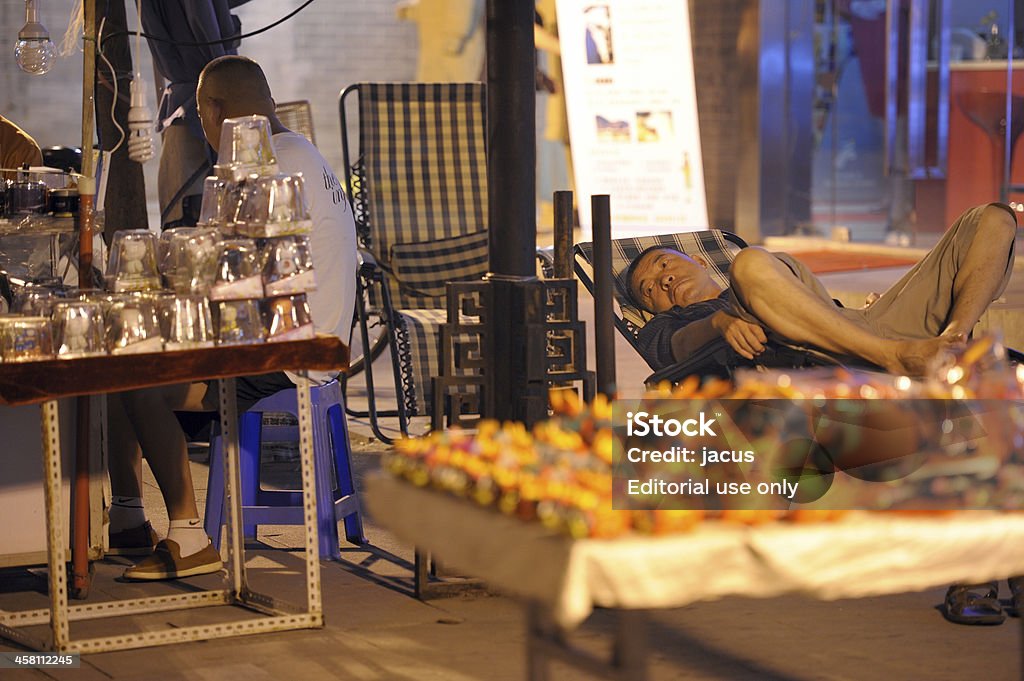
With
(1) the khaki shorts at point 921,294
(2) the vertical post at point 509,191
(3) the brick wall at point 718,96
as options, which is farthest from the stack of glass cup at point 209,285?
(3) the brick wall at point 718,96

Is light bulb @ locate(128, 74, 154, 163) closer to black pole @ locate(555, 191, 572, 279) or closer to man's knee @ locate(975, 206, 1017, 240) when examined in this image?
black pole @ locate(555, 191, 572, 279)

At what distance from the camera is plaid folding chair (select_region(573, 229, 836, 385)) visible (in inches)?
177

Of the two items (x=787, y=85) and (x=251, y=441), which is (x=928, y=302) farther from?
(x=787, y=85)

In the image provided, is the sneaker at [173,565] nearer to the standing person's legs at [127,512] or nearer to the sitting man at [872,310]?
the standing person's legs at [127,512]

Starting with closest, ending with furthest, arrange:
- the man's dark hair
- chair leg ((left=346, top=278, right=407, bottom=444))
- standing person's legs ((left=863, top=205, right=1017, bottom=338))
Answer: standing person's legs ((left=863, top=205, right=1017, bottom=338)) → the man's dark hair → chair leg ((left=346, top=278, right=407, bottom=444))

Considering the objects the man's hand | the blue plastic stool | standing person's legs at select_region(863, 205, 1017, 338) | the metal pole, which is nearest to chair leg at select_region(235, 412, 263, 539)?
the blue plastic stool

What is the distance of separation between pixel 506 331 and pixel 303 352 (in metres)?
0.62

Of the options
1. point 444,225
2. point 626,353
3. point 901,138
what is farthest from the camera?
point 901,138

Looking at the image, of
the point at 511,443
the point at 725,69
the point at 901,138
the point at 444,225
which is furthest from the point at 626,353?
the point at 511,443

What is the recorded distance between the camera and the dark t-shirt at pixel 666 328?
15.6ft

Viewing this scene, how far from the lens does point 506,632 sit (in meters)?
3.90

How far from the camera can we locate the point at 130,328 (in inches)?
145

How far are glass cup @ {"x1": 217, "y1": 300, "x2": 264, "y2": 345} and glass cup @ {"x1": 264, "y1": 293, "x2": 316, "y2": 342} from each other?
2.1 inches

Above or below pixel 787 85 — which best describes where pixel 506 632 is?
below
